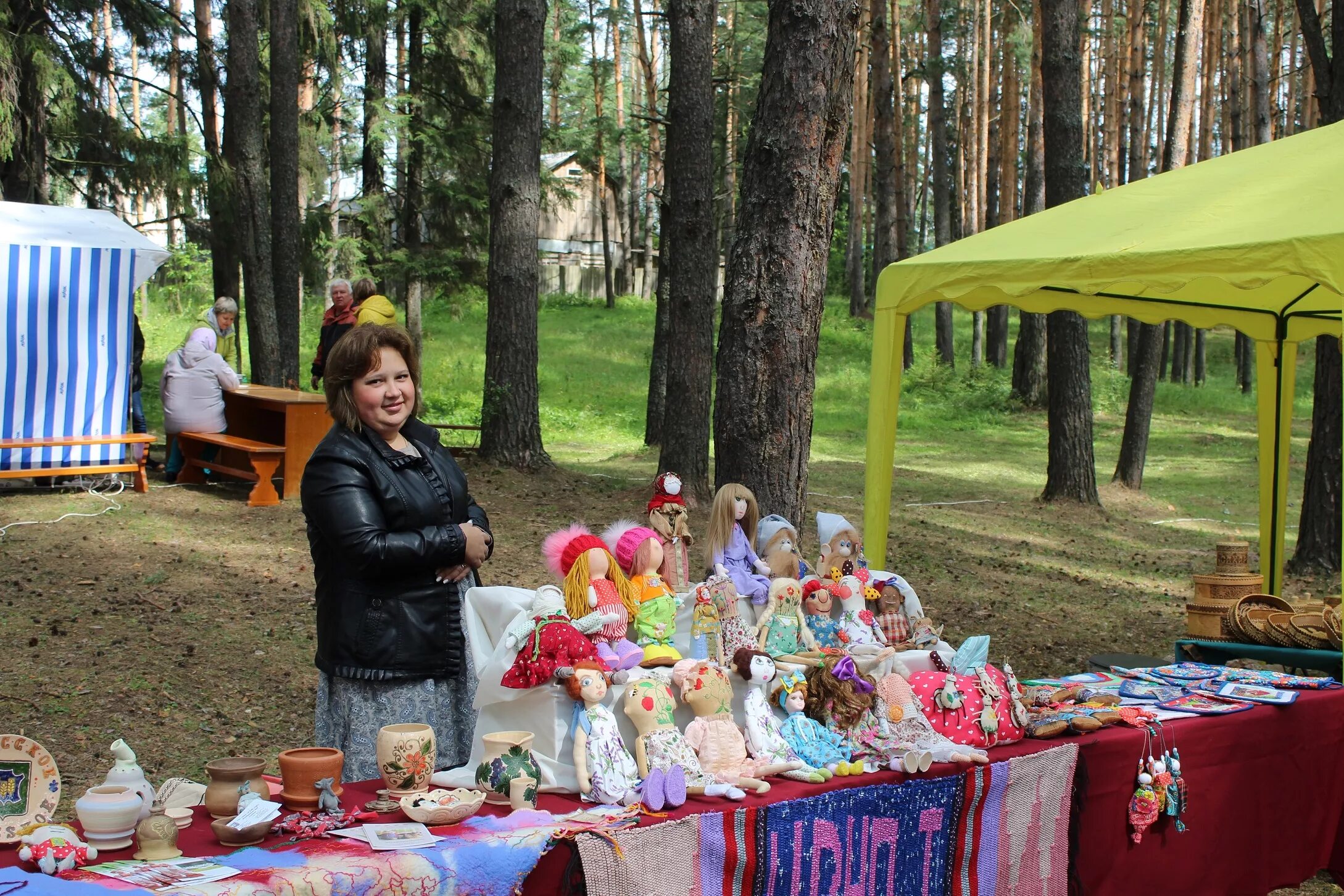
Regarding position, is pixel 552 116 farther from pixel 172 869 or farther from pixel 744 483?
pixel 172 869

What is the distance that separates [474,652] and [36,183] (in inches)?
503

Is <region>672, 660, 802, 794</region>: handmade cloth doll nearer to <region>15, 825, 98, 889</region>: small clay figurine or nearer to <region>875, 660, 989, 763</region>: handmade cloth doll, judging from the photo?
<region>875, 660, 989, 763</region>: handmade cloth doll

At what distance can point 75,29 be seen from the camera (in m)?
13.9

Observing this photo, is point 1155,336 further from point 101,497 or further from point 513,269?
point 101,497

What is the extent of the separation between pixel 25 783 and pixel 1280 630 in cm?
453

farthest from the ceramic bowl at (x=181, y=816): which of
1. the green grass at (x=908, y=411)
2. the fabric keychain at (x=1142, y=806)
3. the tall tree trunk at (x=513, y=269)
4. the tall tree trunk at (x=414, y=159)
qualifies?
the tall tree trunk at (x=414, y=159)

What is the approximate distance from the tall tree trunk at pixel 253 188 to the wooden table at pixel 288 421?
2.26 m

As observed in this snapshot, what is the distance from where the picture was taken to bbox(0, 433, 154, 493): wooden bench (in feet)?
29.2

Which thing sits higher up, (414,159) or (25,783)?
(414,159)

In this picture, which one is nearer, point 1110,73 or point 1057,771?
point 1057,771

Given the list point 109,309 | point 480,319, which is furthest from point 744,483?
point 480,319

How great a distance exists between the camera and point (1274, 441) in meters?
6.53

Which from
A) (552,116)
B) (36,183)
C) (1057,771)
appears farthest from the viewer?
(552,116)

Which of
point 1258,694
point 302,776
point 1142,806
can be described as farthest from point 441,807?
point 1258,694
